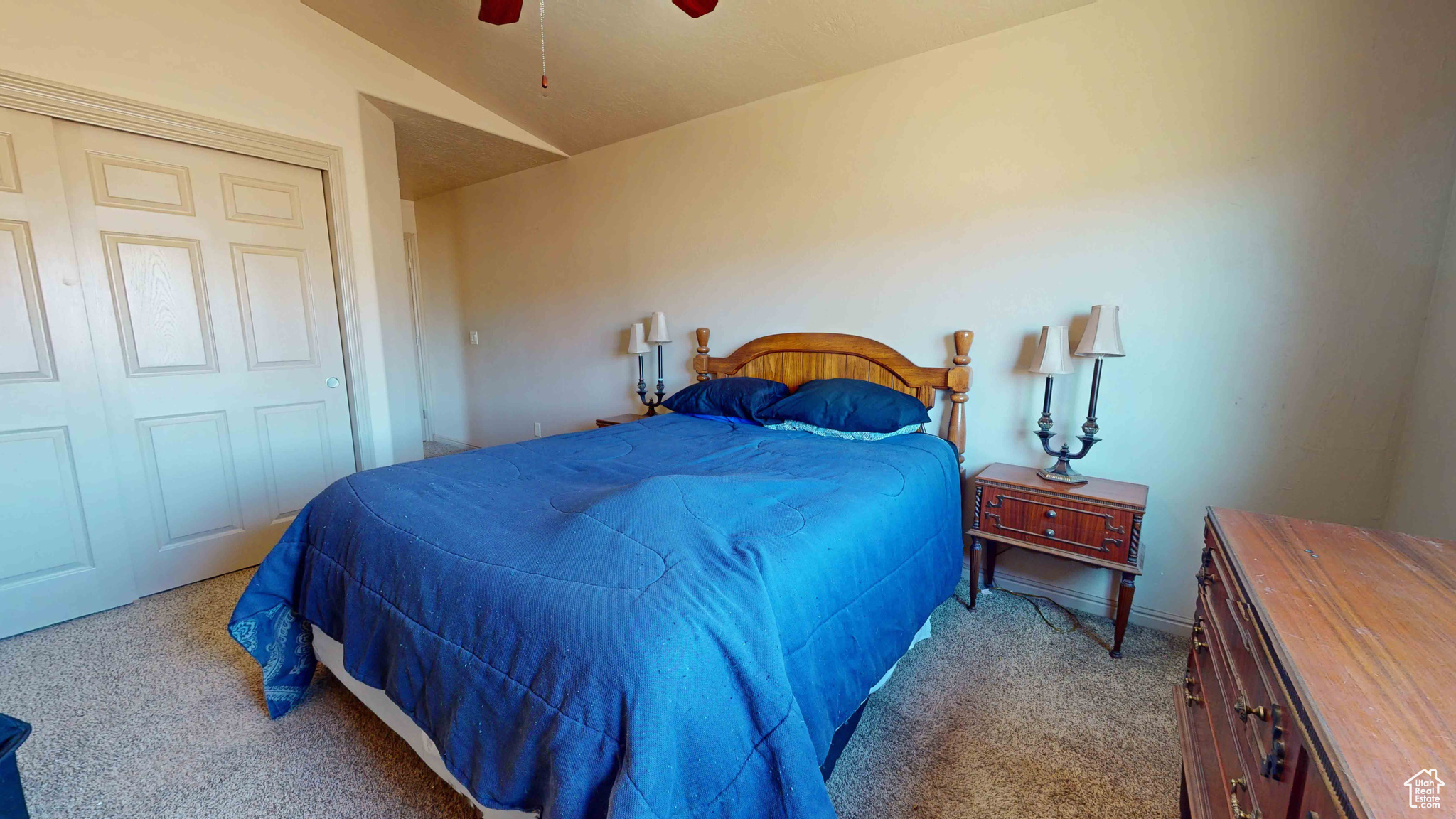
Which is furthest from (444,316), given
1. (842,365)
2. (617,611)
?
(617,611)

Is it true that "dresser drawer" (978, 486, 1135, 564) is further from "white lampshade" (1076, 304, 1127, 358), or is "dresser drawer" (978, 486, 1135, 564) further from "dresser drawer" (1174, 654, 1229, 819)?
"dresser drawer" (1174, 654, 1229, 819)

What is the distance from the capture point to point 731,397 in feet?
9.25

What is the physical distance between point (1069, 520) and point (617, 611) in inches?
71.5

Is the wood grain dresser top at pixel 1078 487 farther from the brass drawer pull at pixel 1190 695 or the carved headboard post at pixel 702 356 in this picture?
the carved headboard post at pixel 702 356

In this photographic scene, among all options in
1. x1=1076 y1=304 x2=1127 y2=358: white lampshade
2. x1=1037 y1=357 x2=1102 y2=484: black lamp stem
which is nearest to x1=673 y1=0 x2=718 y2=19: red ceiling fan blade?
x1=1076 y1=304 x2=1127 y2=358: white lampshade

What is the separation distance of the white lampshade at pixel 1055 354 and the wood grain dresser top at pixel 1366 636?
44.8 inches

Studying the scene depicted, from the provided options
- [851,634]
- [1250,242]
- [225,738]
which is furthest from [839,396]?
[225,738]

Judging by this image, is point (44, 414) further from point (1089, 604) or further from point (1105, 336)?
point (1089, 604)

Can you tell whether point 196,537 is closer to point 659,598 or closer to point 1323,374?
point 659,598

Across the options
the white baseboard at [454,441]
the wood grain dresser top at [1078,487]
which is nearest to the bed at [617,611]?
the wood grain dresser top at [1078,487]

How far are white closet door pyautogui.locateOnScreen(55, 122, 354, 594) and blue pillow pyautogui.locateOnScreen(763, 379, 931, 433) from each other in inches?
96.8

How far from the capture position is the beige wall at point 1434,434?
1.47 m

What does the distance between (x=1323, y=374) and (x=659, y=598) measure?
92.8 inches

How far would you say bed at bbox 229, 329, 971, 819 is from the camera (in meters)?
0.87
